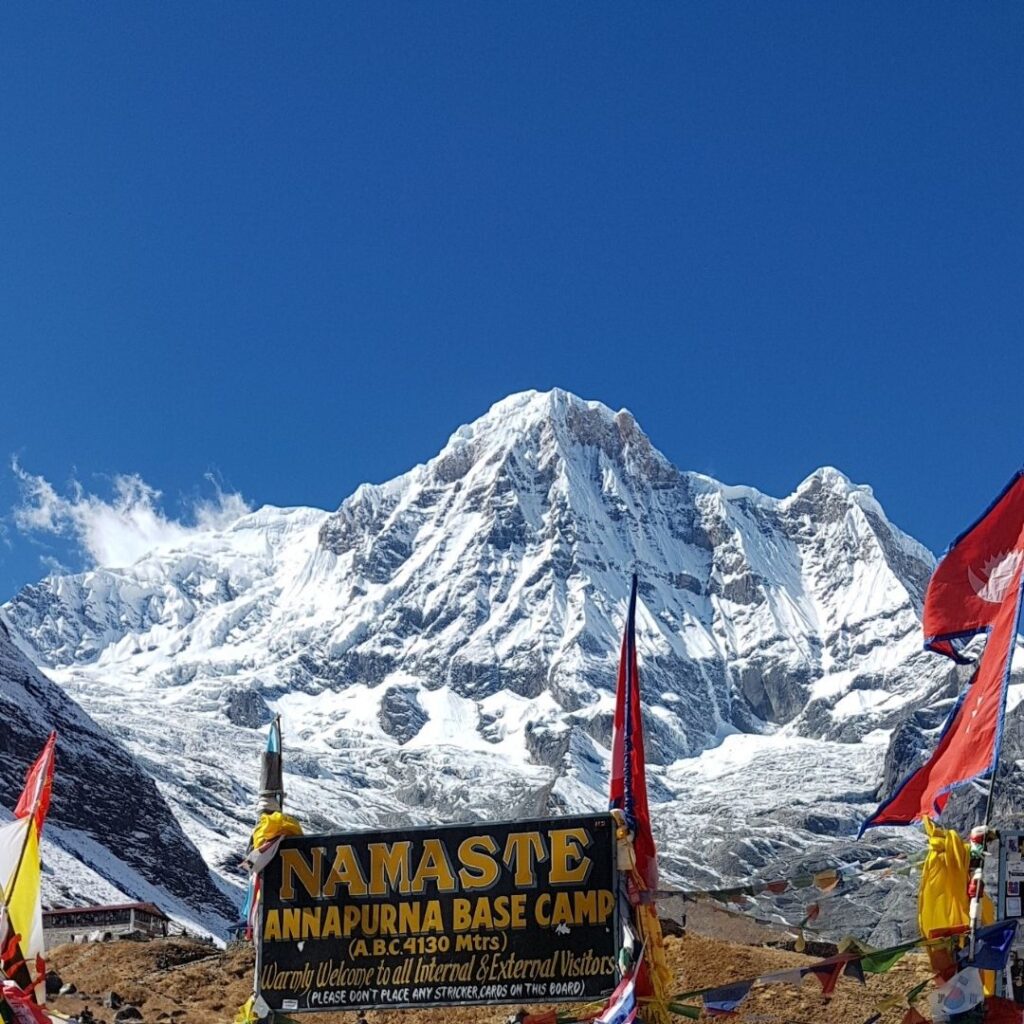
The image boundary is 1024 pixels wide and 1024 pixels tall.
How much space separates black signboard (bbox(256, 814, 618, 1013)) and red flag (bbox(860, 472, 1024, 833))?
10.5 ft

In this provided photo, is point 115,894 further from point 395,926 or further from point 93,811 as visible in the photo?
point 395,926

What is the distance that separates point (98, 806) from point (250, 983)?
4926 inches

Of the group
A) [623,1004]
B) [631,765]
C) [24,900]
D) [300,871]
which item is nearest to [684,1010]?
[623,1004]

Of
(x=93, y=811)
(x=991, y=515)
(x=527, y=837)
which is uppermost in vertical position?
(x=93, y=811)

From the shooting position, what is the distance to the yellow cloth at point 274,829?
1700 centimetres

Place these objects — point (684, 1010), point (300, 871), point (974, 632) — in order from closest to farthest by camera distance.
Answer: point (974, 632)
point (684, 1010)
point (300, 871)

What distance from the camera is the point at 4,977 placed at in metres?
17.8

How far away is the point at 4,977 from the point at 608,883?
24.9 feet

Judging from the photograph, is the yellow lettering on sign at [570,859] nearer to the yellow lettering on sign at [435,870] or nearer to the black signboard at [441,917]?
the black signboard at [441,917]

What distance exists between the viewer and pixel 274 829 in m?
17.0

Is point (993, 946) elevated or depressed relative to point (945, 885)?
depressed

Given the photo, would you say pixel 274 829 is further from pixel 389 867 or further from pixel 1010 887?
pixel 1010 887

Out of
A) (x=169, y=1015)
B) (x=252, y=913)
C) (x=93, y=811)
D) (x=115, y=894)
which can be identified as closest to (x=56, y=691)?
(x=93, y=811)

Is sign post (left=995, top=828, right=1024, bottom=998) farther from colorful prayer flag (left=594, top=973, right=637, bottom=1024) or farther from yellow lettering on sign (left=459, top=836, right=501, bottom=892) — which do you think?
yellow lettering on sign (left=459, top=836, right=501, bottom=892)
